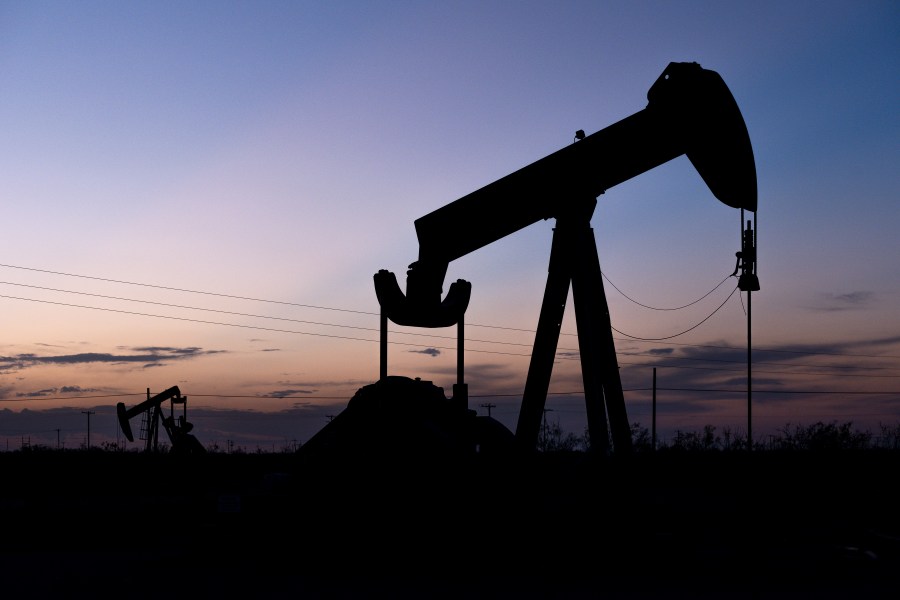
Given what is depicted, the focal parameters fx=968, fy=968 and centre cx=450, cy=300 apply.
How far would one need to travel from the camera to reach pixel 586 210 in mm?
9352

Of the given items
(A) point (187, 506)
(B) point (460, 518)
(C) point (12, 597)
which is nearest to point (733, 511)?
(B) point (460, 518)

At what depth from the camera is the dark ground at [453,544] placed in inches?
289

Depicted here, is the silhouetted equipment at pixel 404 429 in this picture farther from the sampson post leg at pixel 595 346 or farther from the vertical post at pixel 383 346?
A: the sampson post leg at pixel 595 346

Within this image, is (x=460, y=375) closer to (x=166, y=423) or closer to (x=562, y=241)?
(x=562, y=241)

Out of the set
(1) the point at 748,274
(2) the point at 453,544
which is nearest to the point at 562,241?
(2) the point at 453,544

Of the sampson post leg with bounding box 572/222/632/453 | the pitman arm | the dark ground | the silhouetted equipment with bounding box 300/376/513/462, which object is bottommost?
the dark ground

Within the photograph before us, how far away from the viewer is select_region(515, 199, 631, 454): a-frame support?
906cm

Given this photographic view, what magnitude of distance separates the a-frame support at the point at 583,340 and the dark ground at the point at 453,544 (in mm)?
343

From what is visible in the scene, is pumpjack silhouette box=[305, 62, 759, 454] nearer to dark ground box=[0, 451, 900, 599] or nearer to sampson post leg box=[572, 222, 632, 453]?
sampson post leg box=[572, 222, 632, 453]

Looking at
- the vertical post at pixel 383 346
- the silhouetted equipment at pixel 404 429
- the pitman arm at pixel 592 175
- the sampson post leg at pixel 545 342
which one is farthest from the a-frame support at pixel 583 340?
the vertical post at pixel 383 346

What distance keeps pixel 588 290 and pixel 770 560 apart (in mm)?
2913

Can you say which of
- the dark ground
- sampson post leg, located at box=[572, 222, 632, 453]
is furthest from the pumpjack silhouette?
the dark ground

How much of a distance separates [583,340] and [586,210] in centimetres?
126

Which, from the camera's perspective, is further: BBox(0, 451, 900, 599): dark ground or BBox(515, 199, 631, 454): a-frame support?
BBox(515, 199, 631, 454): a-frame support
